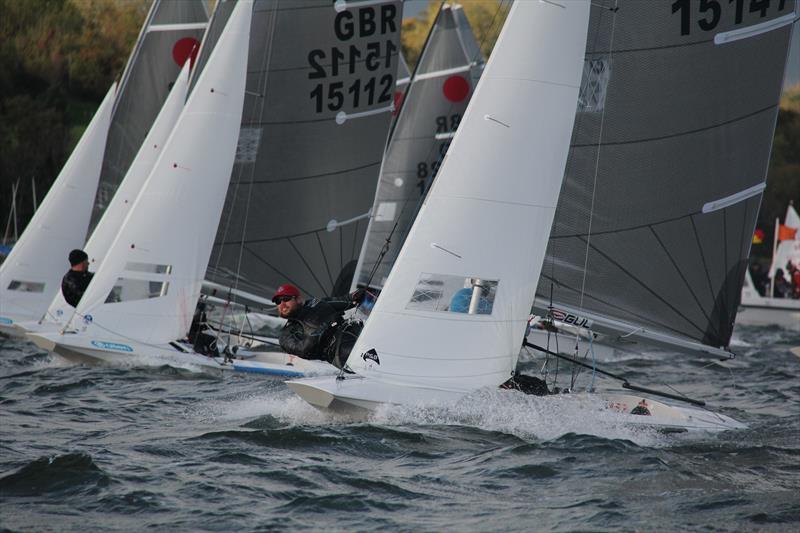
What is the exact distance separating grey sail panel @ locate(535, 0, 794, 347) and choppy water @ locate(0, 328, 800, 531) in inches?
51.3

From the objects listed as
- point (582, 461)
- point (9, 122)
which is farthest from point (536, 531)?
point (9, 122)

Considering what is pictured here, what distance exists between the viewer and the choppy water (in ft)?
19.2

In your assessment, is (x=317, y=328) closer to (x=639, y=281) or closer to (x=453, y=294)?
(x=453, y=294)

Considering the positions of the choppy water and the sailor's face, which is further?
the sailor's face

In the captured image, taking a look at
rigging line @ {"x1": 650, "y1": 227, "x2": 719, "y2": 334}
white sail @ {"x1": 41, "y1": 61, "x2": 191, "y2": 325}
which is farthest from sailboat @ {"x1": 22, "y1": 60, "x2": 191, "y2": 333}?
rigging line @ {"x1": 650, "y1": 227, "x2": 719, "y2": 334}

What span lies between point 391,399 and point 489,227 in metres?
1.49

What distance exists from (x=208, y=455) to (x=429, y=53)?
12.5 meters

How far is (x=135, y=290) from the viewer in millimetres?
11438

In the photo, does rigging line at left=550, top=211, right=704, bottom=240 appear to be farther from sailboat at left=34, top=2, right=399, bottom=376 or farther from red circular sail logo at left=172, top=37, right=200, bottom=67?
red circular sail logo at left=172, top=37, right=200, bottom=67

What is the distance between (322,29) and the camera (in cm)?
1455

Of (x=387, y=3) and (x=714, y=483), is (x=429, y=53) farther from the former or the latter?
(x=714, y=483)

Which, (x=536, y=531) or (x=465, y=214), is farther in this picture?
(x=465, y=214)

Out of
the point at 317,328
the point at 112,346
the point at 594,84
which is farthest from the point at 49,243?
the point at 594,84

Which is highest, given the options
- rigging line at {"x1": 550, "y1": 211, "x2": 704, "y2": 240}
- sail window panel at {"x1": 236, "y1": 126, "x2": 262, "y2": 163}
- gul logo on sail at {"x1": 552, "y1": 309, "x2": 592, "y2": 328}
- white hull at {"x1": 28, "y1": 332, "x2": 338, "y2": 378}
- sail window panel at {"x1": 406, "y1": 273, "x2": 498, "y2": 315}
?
sail window panel at {"x1": 236, "y1": 126, "x2": 262, "y2": 163}
